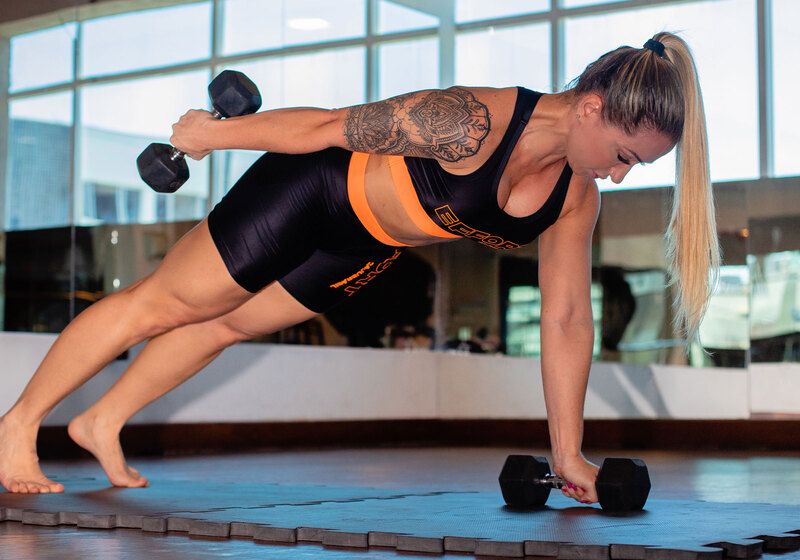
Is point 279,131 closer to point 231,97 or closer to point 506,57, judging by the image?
point 231,97

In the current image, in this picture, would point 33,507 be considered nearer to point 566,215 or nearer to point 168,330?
point 168,330

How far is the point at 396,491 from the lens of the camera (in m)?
2.39

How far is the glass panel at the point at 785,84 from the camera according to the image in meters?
5.30

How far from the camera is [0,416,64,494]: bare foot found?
7.24 ft

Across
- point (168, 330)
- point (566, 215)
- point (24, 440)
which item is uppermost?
point (566, 215)

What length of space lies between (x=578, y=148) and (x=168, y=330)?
3.07 feet

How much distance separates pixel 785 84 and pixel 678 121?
156 inches

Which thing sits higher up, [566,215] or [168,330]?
[566,215]

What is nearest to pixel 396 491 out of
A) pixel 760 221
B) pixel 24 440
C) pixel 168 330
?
pixel 168 330

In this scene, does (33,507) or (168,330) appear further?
(168,330)

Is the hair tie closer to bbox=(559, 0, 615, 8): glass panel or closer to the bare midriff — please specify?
the bare midriff

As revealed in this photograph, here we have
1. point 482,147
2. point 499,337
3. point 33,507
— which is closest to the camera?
point 482,147

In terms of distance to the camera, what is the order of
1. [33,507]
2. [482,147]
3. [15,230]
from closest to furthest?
[482,147] → [33,507] → [15,230]

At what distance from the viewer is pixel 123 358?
166 inches
